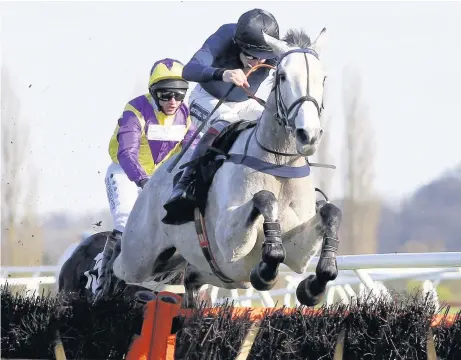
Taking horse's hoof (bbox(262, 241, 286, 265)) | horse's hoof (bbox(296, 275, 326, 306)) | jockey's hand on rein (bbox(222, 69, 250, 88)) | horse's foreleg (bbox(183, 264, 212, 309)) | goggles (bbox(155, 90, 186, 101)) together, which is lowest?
horse's foreleg (bbox(183, 264, 212, 309))

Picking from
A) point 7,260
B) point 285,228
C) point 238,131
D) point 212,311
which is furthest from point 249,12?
point 7,260

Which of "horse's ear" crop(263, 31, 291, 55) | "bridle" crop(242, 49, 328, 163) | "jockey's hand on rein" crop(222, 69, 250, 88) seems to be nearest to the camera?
"bridle" crop(242, 49, 328, 163)

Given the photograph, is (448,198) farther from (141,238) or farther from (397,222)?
(141,238)

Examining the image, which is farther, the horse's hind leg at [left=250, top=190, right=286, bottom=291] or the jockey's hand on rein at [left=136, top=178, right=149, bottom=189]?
the jockey's hand on rein at [left=136, top=178, right=149, bottom=189]

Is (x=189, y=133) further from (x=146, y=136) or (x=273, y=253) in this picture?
(x=273, y=253)

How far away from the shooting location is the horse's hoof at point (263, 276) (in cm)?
513

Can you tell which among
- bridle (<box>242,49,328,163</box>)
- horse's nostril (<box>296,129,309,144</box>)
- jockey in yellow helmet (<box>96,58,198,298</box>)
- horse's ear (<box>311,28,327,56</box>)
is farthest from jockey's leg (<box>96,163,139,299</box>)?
horse's nostril (<box>296,129,309,144</box>)

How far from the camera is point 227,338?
16.3ft

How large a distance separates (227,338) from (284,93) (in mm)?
1217

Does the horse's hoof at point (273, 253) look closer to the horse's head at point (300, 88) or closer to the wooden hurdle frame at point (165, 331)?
the wooden hurdle frame at point (165, 331)

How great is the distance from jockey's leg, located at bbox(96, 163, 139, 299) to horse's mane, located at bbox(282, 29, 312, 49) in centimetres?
211

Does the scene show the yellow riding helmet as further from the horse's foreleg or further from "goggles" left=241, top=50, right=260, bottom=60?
the horse's foreleg

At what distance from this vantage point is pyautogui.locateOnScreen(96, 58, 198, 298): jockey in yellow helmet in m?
6.80

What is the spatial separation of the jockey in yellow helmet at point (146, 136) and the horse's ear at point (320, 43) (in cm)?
161
